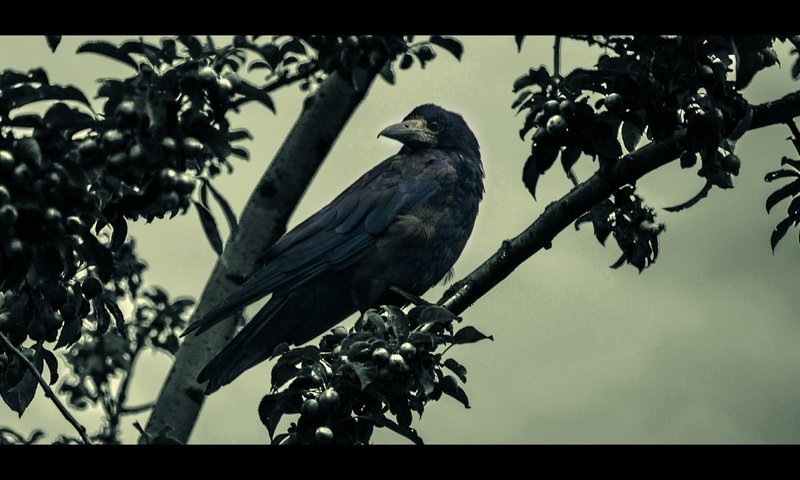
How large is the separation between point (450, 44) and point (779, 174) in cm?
156

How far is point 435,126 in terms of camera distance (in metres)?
6.75

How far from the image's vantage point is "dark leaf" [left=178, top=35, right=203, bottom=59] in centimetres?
360

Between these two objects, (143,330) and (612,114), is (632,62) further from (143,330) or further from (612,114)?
(143,330)

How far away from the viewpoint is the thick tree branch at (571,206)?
162 inches

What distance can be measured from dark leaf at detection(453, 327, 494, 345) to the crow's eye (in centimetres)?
287

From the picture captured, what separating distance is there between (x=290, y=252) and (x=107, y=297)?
163 centimetres

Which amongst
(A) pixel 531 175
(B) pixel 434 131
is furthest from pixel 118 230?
(B) pixel 434 131

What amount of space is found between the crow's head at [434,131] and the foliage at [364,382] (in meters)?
2.63

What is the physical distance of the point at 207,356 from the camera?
5.42 meters

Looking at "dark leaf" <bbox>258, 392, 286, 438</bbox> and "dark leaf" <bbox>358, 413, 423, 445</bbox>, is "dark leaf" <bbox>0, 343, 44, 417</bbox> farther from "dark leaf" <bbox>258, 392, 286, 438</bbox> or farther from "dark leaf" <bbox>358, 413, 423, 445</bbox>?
"dark leaf" <bbox>358, 413, 423, 445</bbox>

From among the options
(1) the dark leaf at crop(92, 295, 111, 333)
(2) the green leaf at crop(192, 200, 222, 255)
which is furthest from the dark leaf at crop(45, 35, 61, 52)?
(1) the dark leaf at crop(92, 295, 111, 333)

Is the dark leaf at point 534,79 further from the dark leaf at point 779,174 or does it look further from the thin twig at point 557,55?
the dark leaf at point 779,174
